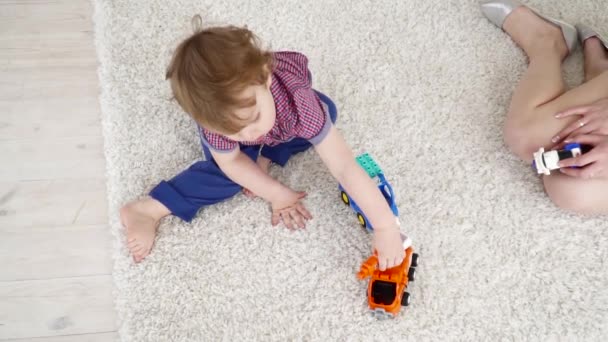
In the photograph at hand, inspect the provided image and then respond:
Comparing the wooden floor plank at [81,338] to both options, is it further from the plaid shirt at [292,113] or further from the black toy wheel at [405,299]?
the black toy wheel at [405,299]

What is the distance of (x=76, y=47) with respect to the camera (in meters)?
1.23

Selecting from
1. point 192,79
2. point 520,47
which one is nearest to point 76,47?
point 192,79

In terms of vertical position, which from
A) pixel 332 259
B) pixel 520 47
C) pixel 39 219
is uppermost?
pixel 520 47

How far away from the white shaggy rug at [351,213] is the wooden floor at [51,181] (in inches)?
1.9

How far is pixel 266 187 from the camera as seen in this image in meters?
0.94

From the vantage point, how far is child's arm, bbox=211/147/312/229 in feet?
2.95

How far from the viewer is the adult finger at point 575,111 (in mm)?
913

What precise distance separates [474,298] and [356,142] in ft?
1.22

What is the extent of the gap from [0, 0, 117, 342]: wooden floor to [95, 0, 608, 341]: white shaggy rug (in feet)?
0.16

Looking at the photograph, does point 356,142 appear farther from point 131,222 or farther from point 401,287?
point 131,222

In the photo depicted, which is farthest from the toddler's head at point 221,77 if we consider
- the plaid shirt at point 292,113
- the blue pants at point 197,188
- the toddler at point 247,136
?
the blue pants at point 197,188

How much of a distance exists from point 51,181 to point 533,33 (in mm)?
1057

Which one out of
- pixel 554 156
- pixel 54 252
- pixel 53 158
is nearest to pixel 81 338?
pixel 54 252

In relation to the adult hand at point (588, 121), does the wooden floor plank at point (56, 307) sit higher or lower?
lower
